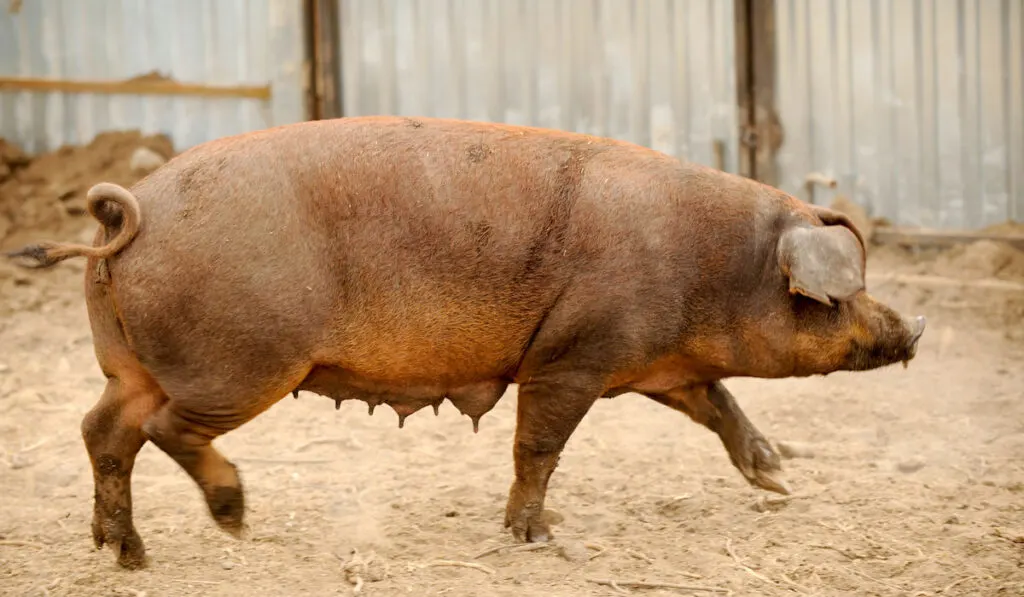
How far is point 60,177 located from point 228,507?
5316 millimetres

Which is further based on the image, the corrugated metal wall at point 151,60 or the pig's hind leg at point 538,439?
the corrugated metal wall at point 151,60

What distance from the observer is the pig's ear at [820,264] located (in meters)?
4.40

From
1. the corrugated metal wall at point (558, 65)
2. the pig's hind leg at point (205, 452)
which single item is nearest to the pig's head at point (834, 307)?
the pig's hind leg at point (205, 452)

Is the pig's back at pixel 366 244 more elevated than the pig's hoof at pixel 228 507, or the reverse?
the pig's back at pixel 366 244

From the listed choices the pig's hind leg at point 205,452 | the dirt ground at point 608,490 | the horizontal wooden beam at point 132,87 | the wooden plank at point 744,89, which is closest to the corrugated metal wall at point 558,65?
the wooden plank at point 744,89

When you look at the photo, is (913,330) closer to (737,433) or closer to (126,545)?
(737,433)

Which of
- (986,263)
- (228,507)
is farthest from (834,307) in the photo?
(986,263)

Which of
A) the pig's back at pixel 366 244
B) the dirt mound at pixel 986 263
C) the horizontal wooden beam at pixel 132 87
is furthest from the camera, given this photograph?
the horizontal wooden beam at pixel 132 87

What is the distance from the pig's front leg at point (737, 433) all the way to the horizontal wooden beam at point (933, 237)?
335 cm

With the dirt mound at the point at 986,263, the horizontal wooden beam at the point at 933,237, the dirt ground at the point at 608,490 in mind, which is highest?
the horizontal wooden beam at the point at 933,237

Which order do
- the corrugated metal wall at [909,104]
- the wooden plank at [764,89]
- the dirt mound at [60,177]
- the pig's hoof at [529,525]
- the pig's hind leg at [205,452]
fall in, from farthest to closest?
1. the dirt mound at [60,177]
2. the wooden plank at [764,89]
3. the corrugated metal wall at [909,104]
4. the pig's hoof at [529,525]
5. the pig's hind leg at [205,452]

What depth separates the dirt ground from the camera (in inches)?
170

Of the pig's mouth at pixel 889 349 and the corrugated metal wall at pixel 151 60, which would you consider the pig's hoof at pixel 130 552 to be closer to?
the pig's mouth at pixel 889 349

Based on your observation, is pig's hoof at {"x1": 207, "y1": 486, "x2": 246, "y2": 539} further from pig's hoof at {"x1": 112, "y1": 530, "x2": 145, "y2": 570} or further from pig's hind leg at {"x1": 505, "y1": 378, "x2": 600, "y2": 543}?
pig's hind leg at {"x1": 505, "y1": 378, "x2": 600, "y2": 543}
